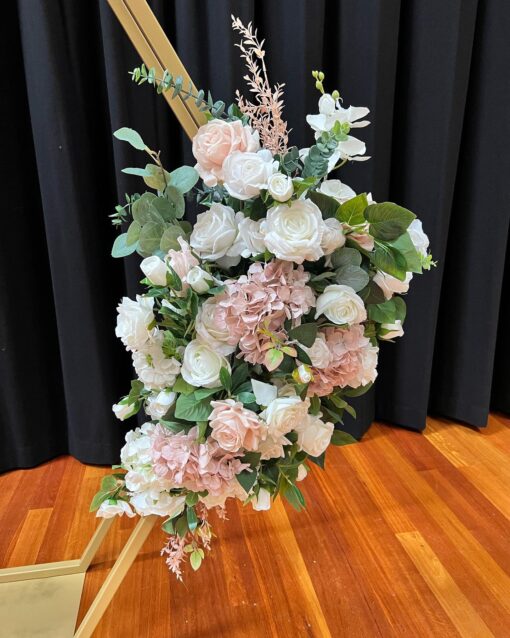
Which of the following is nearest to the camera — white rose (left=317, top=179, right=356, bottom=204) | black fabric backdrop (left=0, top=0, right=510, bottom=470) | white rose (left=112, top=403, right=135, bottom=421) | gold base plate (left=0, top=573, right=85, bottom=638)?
white rose (left=317, top=179, right=356, bottom=204)

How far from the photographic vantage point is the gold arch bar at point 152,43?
67 cm

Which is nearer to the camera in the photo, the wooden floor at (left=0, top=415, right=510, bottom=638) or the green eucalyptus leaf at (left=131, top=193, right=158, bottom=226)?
the green eucalyptus leaf at (left=131, top=193, right=158, bottom=226)

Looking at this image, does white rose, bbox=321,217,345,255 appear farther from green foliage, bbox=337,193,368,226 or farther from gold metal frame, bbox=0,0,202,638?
gold metal frame, bbox=0,0,202,638

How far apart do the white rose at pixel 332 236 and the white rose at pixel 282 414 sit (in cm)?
20

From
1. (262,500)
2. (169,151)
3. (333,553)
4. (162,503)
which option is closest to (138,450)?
(162,503)

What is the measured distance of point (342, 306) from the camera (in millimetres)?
634

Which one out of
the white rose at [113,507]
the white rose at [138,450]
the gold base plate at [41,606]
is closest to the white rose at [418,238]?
the white rose at [138,450]

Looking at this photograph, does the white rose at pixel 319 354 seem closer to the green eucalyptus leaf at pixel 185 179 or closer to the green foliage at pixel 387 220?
the green foliage at pixel 387 220

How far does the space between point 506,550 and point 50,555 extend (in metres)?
1.08

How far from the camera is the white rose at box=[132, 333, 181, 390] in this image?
0.70 m

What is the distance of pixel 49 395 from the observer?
1.47 meters

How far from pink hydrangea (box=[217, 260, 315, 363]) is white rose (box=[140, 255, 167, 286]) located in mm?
82

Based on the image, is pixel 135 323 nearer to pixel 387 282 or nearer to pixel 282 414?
pixel 282 414

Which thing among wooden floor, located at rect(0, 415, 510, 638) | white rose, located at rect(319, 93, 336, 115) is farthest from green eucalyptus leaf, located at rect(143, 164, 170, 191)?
wooden floor, located at rect(0, 415, 510, 638)
